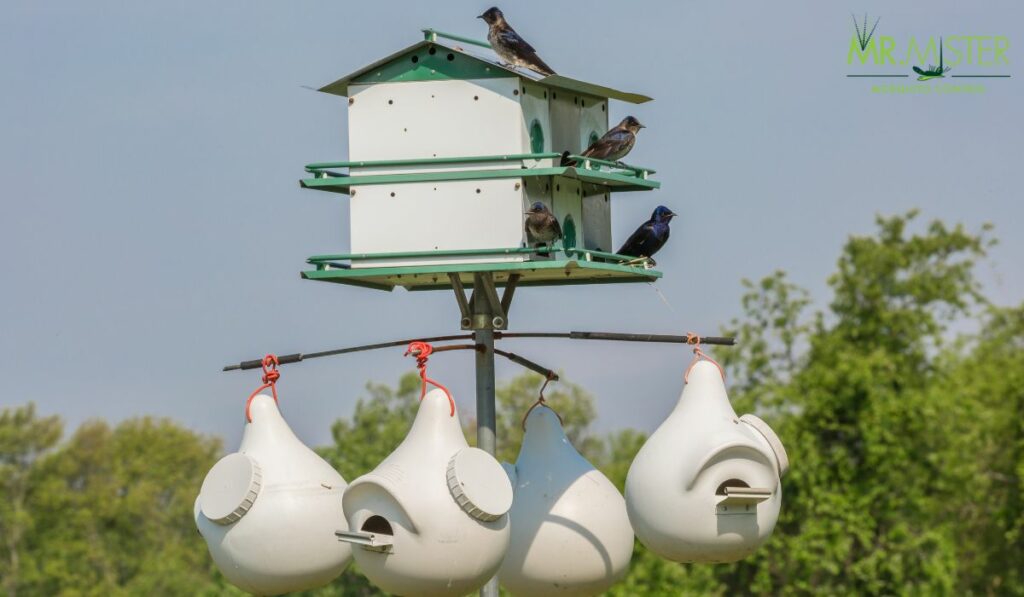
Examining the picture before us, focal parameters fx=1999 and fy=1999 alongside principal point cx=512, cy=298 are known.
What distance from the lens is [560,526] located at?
7352 millimetres

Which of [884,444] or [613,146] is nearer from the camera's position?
[613,146]

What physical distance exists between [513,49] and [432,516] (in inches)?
93.9

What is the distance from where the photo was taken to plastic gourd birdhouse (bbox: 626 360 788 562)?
6969mm

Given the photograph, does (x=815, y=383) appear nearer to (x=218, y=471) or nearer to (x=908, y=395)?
(x=908, y=395)

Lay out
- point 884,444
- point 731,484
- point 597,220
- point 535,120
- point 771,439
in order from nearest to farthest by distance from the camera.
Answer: point 731,484
point 771,439
point 535,120
point 597,220
point 884,444

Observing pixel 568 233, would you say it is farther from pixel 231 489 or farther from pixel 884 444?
pixel 884 444

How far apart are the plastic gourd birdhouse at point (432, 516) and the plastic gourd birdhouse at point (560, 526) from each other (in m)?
0.70

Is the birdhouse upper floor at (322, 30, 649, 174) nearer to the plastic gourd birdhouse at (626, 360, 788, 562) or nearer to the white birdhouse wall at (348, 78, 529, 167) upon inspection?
the white birdhouse wall at (348, 78, 529, 167)

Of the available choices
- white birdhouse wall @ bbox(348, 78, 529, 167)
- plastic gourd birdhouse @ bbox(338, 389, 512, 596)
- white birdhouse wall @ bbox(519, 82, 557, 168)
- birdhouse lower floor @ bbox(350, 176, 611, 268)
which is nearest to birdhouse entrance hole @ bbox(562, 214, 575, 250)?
white birdhouse wall @ bbox(519, 82, 557, 168)

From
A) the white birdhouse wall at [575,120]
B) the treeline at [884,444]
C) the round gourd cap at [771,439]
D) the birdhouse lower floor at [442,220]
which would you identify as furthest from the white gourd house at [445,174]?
the treeline at [884,444]

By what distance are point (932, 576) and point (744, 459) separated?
20.5 meters

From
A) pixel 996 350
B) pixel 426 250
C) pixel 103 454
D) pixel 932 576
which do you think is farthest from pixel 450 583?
pixel 103 454

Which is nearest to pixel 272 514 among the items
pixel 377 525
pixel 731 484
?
pixel 377 525

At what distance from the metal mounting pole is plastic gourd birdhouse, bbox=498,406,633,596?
184 millimetres
